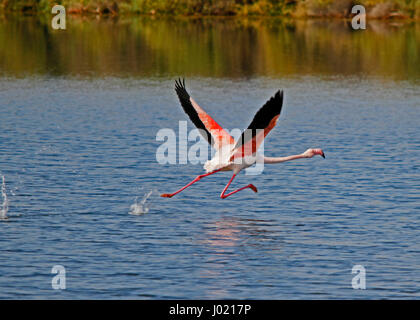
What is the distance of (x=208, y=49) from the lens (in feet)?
207

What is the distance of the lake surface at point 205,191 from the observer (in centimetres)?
1662

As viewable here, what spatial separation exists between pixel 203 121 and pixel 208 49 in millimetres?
44204

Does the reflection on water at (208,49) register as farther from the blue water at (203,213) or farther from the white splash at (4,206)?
the white splash at (4,206)

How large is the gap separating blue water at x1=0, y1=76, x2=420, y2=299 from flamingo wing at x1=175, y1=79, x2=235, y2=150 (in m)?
1.75

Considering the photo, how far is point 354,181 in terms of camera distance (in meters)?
24.5

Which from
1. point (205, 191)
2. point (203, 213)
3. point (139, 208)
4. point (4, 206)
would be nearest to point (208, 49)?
point (205, 191)

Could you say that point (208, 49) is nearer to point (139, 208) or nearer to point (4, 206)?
point (139, 208)

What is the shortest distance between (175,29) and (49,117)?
45908mm

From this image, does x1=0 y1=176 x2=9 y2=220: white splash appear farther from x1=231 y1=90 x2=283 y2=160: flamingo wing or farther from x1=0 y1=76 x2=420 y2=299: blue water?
x1=231 y1=90 x2=283 y2=160: flamingo wing

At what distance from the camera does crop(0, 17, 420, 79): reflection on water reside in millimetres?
52500

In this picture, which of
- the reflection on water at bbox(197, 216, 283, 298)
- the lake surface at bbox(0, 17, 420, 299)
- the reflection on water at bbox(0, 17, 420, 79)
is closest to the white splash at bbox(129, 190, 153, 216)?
the lake surface at bbox(0, 17, 420, 299)
